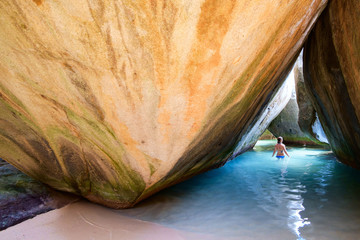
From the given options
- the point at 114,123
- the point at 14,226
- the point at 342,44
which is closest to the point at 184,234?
the point at 114,123

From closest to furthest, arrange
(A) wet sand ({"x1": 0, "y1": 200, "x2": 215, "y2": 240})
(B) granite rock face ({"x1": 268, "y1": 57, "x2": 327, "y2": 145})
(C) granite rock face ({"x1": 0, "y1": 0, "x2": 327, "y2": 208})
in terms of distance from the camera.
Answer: (C) granite rock face ({"x1": 0, "y1": 0, "x2": 327, "y2": 208}), (A) wet sand ({"x1": 0, "y1": 200, "x2": 215, "y2": 240}), (B) granite rock face ({"x1": 268, "y1": 57, "x2": 327, "y2": 145})

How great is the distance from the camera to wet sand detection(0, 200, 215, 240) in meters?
2.56

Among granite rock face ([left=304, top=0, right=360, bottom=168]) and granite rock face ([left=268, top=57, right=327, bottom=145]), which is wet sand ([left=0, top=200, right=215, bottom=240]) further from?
granite rock face ([left=268, top=57, right=327, bottom=145])

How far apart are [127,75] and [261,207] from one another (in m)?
2.68

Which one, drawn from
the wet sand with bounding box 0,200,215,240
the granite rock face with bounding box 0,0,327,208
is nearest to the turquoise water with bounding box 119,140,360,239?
the wet sand with bounding box 0,200,215,240

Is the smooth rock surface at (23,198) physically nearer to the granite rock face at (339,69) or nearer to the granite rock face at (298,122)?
the granite rock face at (339,69)

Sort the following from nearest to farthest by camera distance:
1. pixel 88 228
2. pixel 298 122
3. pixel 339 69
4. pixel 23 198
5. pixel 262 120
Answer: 1. pixel 88 228
2. pixel 23 198
3. pixel 339 69
4. pixel 262 120
5. pixel 298 122

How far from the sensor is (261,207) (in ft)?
11.3

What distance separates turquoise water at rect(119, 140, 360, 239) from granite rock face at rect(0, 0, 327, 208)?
0.69m

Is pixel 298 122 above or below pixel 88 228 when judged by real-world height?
above

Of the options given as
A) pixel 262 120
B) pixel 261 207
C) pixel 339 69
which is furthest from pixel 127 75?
pixel 262 120

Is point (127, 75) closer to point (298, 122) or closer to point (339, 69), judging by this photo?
point (339, 69)

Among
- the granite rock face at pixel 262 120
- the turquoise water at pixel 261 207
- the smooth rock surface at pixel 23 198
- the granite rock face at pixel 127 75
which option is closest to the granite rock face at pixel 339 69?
the granite rock face at pixel 127 75

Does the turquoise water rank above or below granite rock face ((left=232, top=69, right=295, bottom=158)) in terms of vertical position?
below
